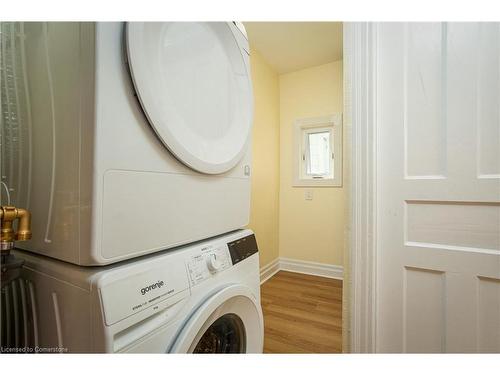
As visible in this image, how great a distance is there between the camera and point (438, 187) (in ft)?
2.85

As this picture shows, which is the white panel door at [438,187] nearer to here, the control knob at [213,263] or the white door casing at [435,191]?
the white door casing at [435,191]

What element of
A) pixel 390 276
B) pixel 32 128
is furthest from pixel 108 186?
pixel 390 276

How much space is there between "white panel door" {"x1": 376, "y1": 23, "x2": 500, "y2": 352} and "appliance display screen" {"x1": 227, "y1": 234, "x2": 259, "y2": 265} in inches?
23.1

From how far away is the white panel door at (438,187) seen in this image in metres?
0.81

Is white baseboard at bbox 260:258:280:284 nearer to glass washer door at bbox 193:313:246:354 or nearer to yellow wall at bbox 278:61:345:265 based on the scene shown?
yellow wall at bbox 278:61:345:265

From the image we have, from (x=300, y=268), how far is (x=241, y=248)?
1919mm

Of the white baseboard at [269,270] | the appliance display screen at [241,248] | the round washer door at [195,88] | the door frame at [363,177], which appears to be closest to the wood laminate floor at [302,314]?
the white baseboard at [269,270]

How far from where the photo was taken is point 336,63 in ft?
7.36

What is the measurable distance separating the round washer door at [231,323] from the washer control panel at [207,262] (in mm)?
58

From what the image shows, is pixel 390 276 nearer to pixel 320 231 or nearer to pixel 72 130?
pixel 72 130

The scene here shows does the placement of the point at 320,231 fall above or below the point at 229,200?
below

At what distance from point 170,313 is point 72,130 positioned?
1.42 ft

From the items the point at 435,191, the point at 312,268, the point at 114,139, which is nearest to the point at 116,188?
the point at 114,139

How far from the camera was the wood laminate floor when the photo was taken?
131 cm
